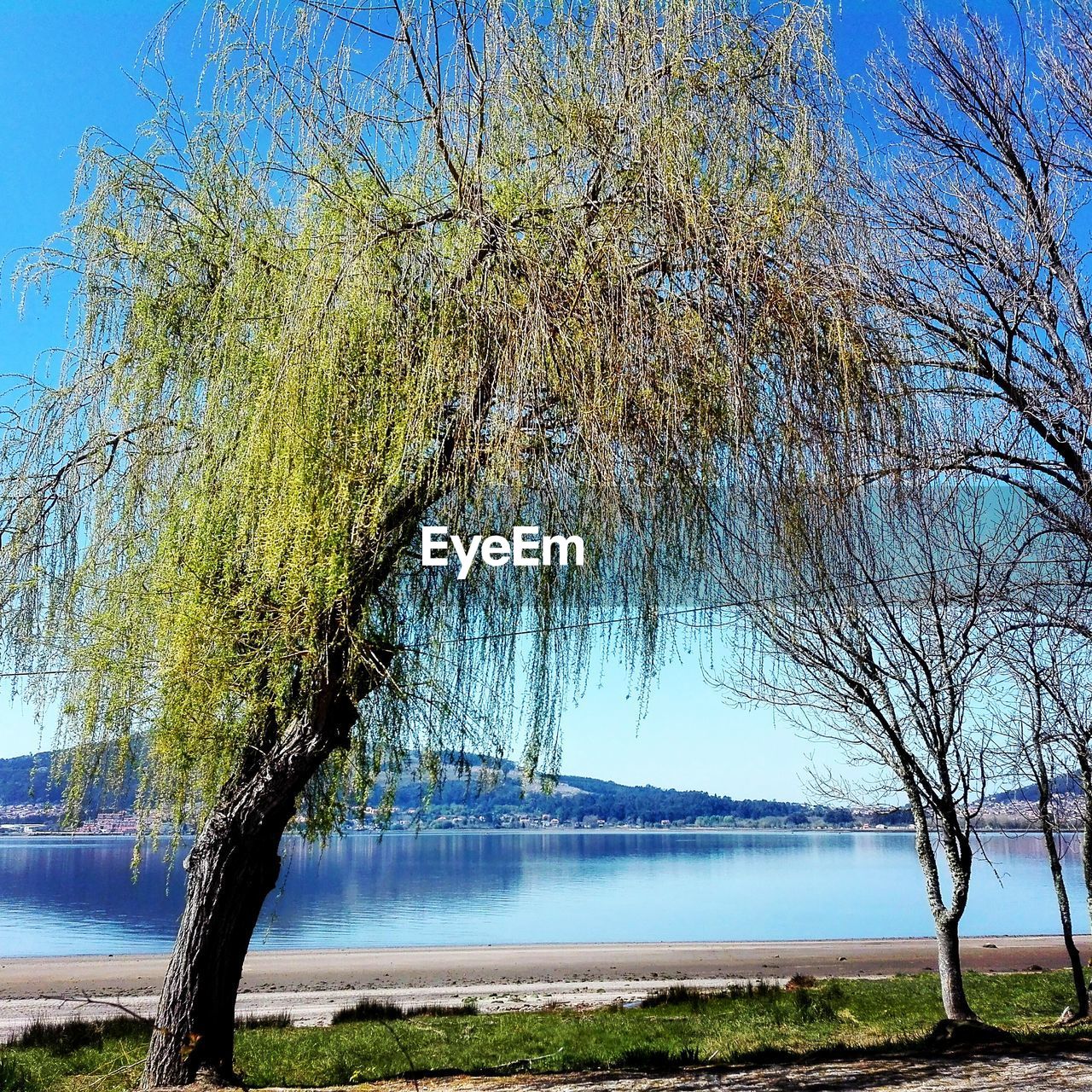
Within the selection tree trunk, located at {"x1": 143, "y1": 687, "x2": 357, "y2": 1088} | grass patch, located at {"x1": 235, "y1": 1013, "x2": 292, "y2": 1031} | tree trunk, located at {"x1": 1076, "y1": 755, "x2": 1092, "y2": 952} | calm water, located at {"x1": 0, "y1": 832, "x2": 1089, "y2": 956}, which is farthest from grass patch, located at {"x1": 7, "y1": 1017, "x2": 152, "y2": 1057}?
tree trunk, located at {"x1": 1076, "y1": 755, "x2": 1092, "y2": 952}

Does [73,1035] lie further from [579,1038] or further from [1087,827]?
[1087,827]

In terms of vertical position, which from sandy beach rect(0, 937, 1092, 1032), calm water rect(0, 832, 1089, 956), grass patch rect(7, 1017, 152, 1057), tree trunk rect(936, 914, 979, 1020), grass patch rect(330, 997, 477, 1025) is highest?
tree trunk rect(936, 914, 979, 1020)

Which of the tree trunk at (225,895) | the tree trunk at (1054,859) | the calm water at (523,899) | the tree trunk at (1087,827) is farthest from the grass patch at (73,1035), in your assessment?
the tree trunk at (1087,827)

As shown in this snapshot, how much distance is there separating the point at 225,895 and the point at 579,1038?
5854 millimetres

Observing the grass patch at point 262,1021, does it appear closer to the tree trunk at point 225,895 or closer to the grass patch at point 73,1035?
the grass patch at point 73,1035

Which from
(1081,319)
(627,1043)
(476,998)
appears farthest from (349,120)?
(476,998)

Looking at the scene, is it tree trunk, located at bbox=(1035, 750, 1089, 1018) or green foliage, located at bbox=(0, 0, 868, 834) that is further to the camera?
tree trunk, located at bbox=(1035, 750, 1089, 1018)

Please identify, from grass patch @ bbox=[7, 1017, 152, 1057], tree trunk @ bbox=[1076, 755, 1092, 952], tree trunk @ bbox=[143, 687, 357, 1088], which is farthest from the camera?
grass patch @ bbox=[7, 1017, 152, 1057]

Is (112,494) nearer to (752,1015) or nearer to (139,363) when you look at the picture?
(139,363)

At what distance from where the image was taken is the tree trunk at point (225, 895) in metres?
4.71

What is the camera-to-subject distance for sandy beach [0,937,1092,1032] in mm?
17203

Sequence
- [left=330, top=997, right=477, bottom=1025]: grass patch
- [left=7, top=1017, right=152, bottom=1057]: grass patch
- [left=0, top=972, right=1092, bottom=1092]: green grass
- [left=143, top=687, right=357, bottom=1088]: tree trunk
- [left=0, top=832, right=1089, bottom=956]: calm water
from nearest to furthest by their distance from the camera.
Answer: [left=143, top=687, right=357, bottom=1088]: tree trunk < [left=0, top=972, right=1092, bottom=1092]: green grass < [left=7, top=1017, right=152, bottom=1057]: grass patch < [left=330, top=997, right=477, bottom=1025]: grass patch < [left=0, top=832, right=1089, bottom=956]: calm water

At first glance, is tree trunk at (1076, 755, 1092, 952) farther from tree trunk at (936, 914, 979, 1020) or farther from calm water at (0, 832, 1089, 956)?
calm water at (0, 832, 1089, 956)

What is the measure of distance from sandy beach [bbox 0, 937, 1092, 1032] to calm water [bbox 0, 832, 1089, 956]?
9.14 feet
